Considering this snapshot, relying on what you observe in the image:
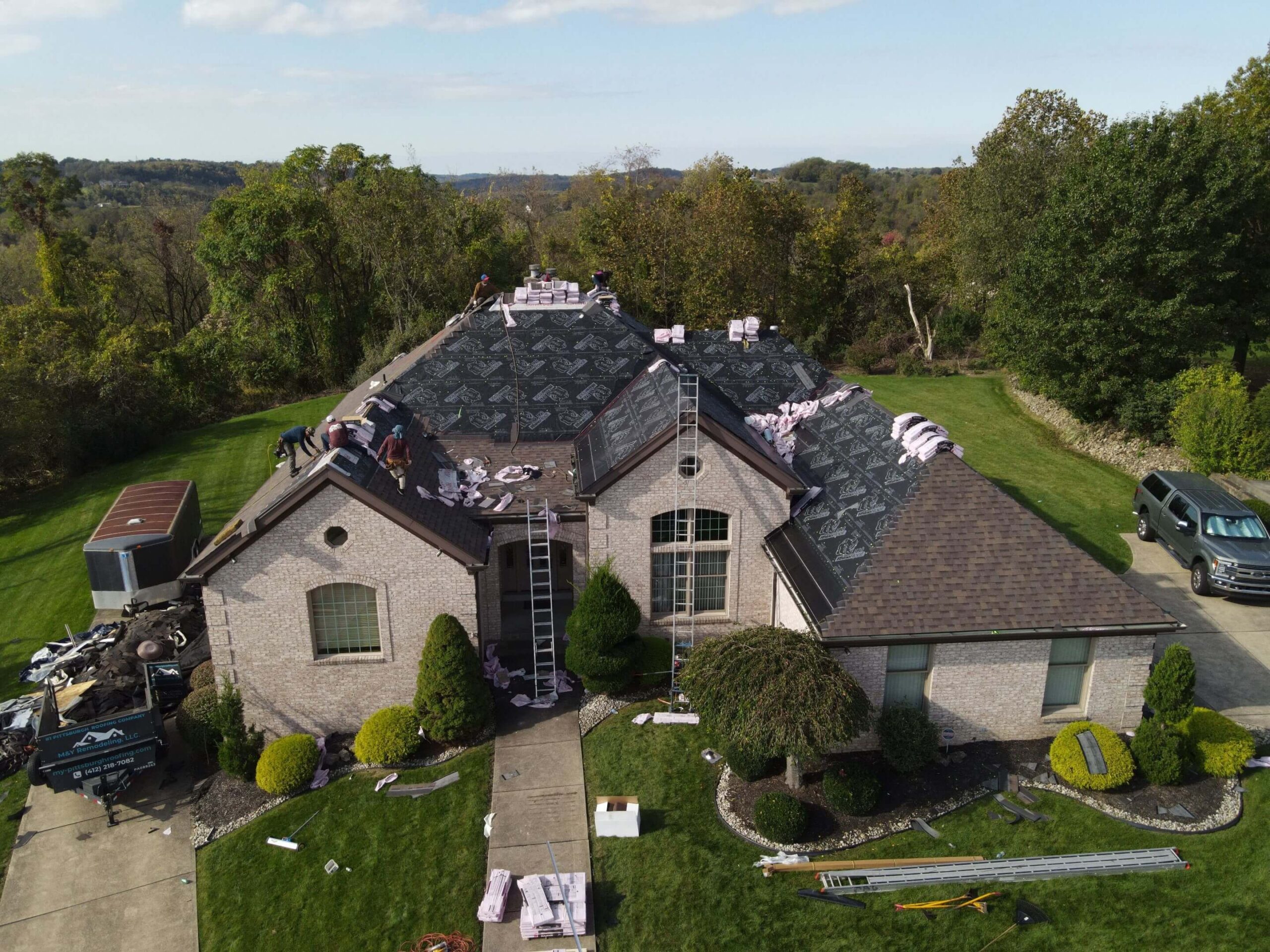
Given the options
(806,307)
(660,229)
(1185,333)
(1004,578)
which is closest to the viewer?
(1004,578)

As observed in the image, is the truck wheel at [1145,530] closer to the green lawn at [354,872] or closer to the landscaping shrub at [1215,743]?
the landscaping shrub at [1215,743]

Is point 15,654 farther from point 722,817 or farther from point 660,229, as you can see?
point 660,229

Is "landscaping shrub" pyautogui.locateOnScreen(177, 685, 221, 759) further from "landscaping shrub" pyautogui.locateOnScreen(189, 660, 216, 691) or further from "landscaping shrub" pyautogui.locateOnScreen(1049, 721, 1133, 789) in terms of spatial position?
"landscaping shrub" pyautogui.locateOnScreen(1049, 721, 1133, 789)

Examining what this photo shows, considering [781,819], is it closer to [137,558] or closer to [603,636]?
[603,636]

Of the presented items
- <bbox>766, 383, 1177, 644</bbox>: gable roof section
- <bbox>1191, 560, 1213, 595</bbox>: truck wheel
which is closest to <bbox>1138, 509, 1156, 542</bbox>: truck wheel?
<bbox>1191, 560, 1213, 595</bbox>: truck wheel

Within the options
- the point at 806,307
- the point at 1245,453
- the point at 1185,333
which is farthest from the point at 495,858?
the point at 806,307

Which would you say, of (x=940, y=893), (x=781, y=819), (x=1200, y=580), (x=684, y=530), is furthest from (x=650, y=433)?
(x=1200, y=580)

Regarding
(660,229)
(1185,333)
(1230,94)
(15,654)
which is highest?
(1230,94)
